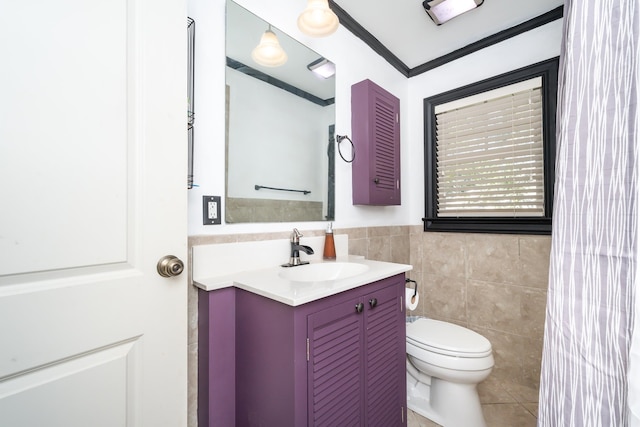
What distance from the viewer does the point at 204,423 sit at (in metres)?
1.04

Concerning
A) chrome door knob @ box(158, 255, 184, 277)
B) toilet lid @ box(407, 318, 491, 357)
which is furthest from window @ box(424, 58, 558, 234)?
chrome door knob @ box(158, 255, 184, 277)

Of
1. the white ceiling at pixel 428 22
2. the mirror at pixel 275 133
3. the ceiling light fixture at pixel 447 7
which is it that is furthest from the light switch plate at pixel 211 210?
the ceiling light fixture at pixel 447 7

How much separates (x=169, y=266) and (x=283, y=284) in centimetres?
39

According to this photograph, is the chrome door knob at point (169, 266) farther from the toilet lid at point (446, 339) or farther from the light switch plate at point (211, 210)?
the toilet lid at point (446, 339)

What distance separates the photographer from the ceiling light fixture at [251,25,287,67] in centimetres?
133

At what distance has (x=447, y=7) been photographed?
5.54 ft

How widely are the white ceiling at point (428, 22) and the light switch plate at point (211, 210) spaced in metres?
1.45

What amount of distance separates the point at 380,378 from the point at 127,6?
159cm

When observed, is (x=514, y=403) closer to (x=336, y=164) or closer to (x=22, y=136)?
(x=336, y=164)

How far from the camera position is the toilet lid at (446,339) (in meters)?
1.42

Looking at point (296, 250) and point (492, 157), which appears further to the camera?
point (492, 157)

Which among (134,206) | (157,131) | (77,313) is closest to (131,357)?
(77,313)

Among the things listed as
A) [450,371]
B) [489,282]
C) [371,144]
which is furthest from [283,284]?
[489,282]

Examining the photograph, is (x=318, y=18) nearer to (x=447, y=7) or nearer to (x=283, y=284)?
(x=447, y=7)
